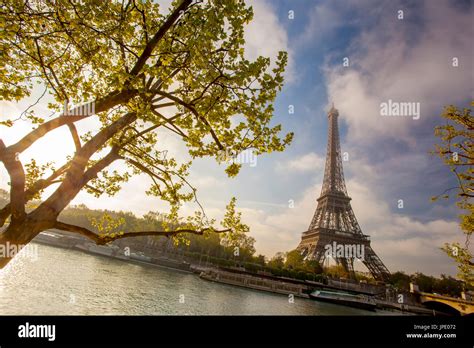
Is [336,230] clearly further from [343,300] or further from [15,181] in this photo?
[15,181]

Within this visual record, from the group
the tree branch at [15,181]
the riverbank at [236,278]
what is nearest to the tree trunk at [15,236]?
the tree branch at [15,181]

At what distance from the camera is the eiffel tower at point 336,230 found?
5919cm

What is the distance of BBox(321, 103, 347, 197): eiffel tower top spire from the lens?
65.9 meters

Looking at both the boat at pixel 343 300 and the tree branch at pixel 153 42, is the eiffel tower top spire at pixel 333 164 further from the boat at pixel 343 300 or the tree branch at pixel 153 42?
the tree branch at pixel 153 42

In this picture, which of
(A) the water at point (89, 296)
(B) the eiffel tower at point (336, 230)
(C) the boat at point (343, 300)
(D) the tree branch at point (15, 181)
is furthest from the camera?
(B) the eiffel tower at point (336, 230)

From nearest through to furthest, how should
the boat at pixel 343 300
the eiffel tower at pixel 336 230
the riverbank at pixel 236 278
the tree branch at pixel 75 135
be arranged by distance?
the tree branch at pixel 75 135 < the boat at pixel 343 300 < the riverbank at pixel 236 278 < the eiffel tower at pixel 336 230

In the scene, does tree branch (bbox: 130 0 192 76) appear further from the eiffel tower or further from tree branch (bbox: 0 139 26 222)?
the eiffel tower

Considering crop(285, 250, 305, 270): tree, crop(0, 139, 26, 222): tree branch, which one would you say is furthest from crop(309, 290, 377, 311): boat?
crop(0, 139, 26, 222): tree branch

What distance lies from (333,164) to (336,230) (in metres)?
19.4

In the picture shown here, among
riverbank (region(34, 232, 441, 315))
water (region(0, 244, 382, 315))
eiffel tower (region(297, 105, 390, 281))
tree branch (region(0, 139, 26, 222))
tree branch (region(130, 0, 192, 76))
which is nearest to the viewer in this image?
tree branch (region(0, 139, 26, 222))

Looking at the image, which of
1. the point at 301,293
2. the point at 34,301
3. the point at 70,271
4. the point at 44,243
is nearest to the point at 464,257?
the point at 34,301

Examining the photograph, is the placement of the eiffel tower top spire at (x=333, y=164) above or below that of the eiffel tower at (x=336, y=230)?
above
